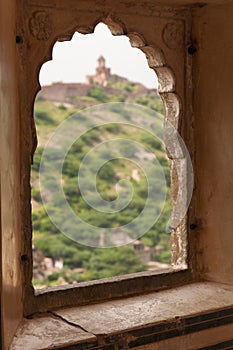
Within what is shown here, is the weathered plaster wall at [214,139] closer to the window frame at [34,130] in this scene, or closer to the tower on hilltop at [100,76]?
the window frame at [34,130]

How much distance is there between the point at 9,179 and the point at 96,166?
14.0 m

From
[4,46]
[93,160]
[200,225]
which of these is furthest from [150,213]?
[4,46]

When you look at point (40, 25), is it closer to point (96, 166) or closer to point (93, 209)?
point (96, 166)

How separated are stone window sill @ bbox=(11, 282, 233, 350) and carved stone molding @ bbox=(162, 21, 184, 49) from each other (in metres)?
1.11

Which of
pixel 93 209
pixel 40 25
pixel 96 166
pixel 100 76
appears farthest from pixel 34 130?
pixel 100 76

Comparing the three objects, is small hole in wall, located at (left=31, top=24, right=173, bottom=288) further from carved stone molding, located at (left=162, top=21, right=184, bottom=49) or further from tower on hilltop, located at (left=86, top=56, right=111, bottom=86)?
carved stone molding, located at (left=162, top=21, right=184, bottom=49)

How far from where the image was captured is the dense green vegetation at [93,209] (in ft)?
51.0

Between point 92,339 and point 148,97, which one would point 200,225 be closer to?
point 92,339

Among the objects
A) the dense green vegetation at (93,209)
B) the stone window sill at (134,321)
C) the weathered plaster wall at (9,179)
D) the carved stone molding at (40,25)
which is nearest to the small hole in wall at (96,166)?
the dense green vegetation at (93,209)

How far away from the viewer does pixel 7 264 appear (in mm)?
1863

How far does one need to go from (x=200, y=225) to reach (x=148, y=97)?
51.0ft

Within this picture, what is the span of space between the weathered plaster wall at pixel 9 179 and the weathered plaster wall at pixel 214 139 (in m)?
0.95

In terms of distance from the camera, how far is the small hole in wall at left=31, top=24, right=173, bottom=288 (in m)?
14.9

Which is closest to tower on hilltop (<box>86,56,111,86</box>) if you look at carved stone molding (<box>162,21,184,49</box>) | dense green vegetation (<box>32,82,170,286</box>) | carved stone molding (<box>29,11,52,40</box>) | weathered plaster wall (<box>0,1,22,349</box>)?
dense green vegetation (<box>32,82,170,286</box>)
